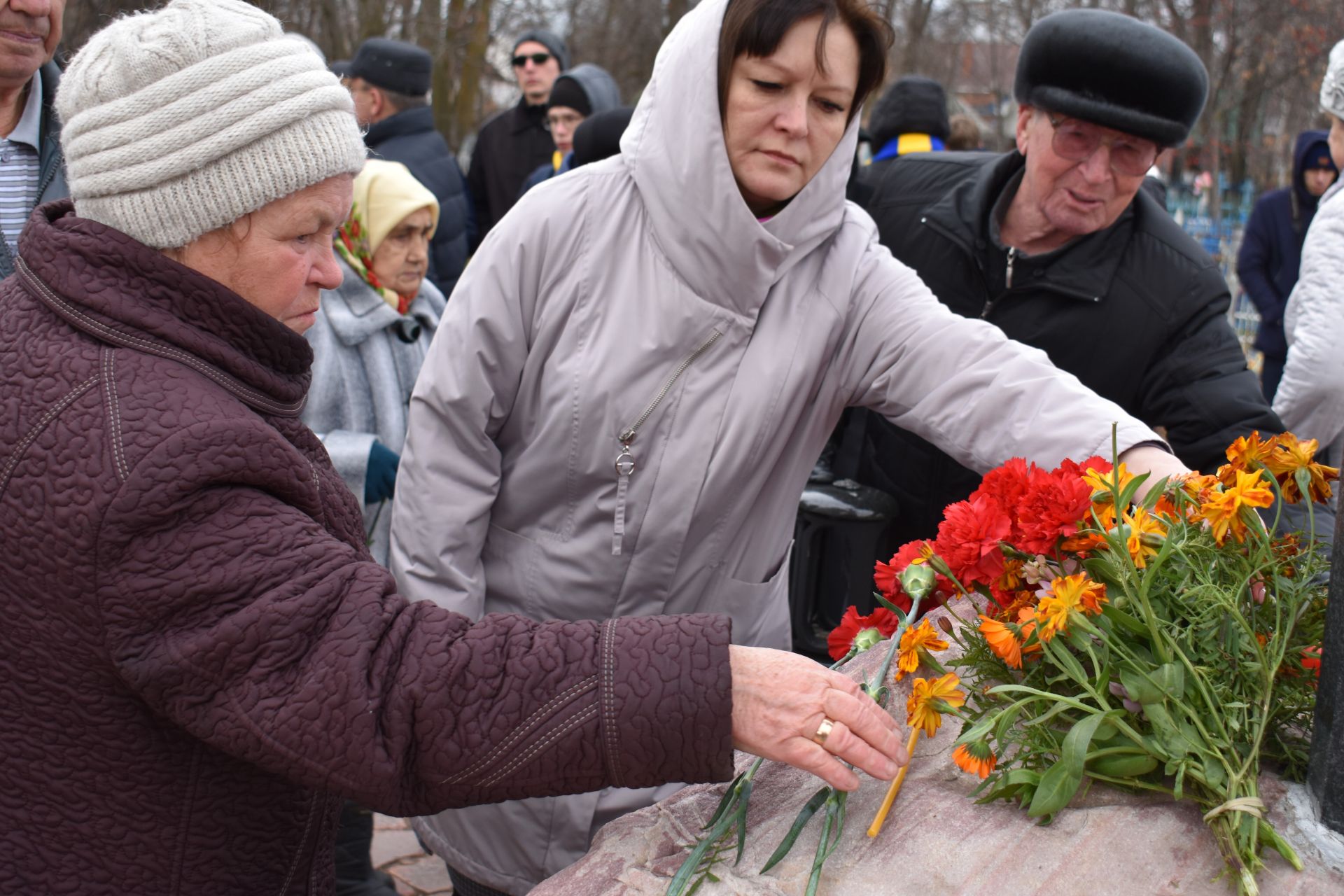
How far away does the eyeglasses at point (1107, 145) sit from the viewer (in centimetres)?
272

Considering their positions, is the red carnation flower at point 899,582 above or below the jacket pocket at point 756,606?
above

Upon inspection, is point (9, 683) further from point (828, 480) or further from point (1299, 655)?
point (828, 480)

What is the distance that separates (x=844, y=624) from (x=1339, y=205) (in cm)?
253

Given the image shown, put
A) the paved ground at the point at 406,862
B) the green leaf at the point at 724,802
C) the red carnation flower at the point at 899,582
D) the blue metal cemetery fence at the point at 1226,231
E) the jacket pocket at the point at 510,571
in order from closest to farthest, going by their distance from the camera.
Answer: the green leaf at the point at 724,802, the red carnation flower at the point at 899,582, the jacket pocket at the point at 510,571, the paved ground at the point at 406,862, the blue metal cemetery fence at the point at 1226,231

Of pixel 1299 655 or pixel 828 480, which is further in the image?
pixel 828 480

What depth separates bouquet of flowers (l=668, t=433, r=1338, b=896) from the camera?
1.27 metres

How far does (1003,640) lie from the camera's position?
1328mm

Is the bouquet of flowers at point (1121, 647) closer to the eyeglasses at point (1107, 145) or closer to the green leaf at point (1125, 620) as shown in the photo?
the green leaf at point (1125, 620)

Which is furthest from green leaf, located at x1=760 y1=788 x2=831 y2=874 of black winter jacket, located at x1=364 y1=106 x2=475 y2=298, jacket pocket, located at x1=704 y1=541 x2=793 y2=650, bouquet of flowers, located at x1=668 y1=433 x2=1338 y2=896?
black winter jacket, located at x1=364 y1=106 x2=475 y2=298

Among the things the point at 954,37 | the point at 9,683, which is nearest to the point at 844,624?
the point at 9,683

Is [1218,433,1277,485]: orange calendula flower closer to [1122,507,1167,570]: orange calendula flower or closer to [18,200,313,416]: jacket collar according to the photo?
[1122,507,1167,570]: orange calendula flower

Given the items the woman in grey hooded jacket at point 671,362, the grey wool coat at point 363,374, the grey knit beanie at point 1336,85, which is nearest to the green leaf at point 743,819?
the woman in grey hooded jacket at point 671,362

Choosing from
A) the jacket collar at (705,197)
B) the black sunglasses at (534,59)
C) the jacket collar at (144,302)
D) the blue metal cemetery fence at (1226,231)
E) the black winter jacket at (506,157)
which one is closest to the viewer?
the jacket collar at (144,302)

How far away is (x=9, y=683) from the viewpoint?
1.40m
